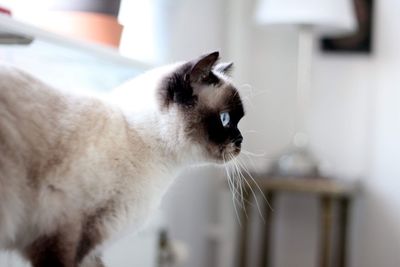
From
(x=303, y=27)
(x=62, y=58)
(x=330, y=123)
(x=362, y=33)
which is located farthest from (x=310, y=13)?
(x=62, y=58)

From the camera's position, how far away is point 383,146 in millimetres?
2553

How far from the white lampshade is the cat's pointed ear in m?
1.35

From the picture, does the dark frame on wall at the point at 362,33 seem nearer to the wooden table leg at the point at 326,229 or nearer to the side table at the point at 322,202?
the side table at the point at 322,202

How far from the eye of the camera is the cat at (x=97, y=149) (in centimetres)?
83

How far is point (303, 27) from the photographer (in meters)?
2.37

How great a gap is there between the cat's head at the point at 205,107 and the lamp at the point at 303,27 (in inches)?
50.7

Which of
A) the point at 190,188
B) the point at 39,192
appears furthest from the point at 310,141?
the point at 39,192

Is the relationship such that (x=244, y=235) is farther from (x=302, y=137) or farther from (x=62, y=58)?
(x=62, y=58)

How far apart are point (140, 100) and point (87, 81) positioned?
1.84 feet

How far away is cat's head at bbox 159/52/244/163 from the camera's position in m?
0.98

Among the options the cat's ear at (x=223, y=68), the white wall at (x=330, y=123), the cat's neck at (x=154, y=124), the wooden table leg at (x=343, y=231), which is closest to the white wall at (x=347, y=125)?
the white wall at (x=330, y=123)

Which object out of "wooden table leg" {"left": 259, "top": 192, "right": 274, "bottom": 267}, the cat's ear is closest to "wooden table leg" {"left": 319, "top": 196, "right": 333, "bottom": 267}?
"wooden table leg" {"left": 259, "top": 192, "right": 274, "bottom": 267}

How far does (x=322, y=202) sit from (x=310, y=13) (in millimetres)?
726

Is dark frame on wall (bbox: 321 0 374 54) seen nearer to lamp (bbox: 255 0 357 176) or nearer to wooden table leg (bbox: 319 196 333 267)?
lamp (bbox: 255 0 357 176)
